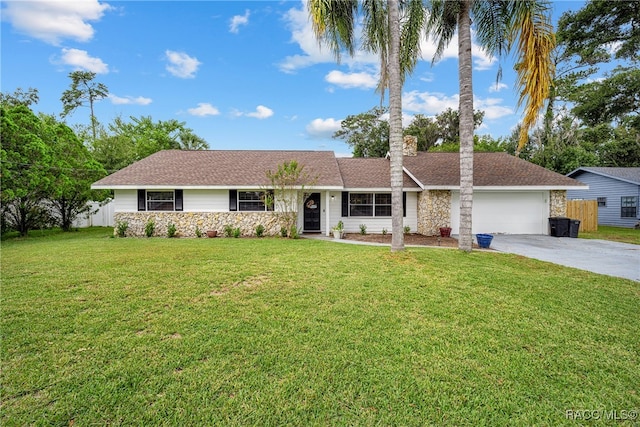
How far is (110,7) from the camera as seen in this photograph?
10812 millimetres

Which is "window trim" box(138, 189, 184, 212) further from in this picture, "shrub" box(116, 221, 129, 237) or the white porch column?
the white porch column

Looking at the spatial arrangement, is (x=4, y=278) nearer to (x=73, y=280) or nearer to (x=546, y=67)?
(x=73, y=280)

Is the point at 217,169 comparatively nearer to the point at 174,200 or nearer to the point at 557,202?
the point at 174,200

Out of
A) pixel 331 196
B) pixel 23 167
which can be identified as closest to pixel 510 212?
pixel 331 196

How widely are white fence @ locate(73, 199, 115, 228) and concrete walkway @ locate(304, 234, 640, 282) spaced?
16.3 meters

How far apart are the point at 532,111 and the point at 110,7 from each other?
609 inches

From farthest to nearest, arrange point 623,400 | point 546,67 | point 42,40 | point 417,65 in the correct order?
point 42,40
point 417,65
point 546,67
point 623,400

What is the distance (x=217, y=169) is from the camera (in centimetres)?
1427

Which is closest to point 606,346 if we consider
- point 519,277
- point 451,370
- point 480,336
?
point 480,336

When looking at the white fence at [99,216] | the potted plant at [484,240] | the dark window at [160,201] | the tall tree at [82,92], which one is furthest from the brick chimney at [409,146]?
the tall tree at [82,92]

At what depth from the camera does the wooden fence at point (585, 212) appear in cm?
1497

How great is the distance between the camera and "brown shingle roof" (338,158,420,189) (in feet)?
46.0

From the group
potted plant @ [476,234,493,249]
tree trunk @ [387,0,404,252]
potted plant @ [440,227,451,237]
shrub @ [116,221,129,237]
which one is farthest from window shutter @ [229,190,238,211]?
potted plant @ [476,234,493,249]

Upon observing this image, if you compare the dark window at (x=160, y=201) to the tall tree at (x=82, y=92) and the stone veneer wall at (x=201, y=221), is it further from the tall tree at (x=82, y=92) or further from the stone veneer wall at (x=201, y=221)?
the tall tree at (x=82, y=92)
